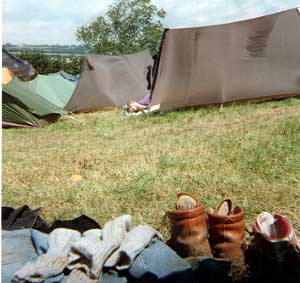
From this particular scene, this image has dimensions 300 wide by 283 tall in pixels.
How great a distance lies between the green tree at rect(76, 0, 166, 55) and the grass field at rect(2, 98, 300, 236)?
20874 mm

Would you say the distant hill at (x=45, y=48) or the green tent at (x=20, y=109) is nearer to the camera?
the distant hill at (x=45, y=48)

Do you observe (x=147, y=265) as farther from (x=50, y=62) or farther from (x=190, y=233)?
(x=50, y=62)

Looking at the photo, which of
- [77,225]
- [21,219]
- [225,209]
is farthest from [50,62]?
[225,209]

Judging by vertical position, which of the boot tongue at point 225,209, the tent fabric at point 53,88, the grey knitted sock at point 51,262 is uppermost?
the tent fabric at point 53,88

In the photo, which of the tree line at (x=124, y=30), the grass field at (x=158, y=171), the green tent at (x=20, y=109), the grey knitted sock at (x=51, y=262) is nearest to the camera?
the grey knitted sock at (x=51, y=262)

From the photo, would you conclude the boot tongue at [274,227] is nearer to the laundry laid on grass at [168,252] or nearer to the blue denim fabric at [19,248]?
the laundry laid on grass at [168,252]

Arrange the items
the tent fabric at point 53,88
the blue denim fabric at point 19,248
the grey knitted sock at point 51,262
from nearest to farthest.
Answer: the grey knitted sock at point 51,262
the blue denim fabric at point 19,248
the tent fabric at point 53,88

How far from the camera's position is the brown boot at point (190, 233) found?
228 centimetres

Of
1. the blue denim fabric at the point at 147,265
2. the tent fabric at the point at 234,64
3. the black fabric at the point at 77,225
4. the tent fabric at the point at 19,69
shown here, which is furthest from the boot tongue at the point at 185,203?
the tent fabric at the point at 19,69

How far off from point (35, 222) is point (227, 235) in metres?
0.90

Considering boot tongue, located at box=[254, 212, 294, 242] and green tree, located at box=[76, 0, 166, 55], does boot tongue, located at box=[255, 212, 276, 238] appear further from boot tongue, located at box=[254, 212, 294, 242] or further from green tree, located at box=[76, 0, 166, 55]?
green tree, located at box=[76, 0, 166, 55]

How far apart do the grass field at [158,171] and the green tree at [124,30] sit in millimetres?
20874

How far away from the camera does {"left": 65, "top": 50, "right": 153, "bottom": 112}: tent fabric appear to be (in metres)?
9.86

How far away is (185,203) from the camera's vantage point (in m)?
2.45
